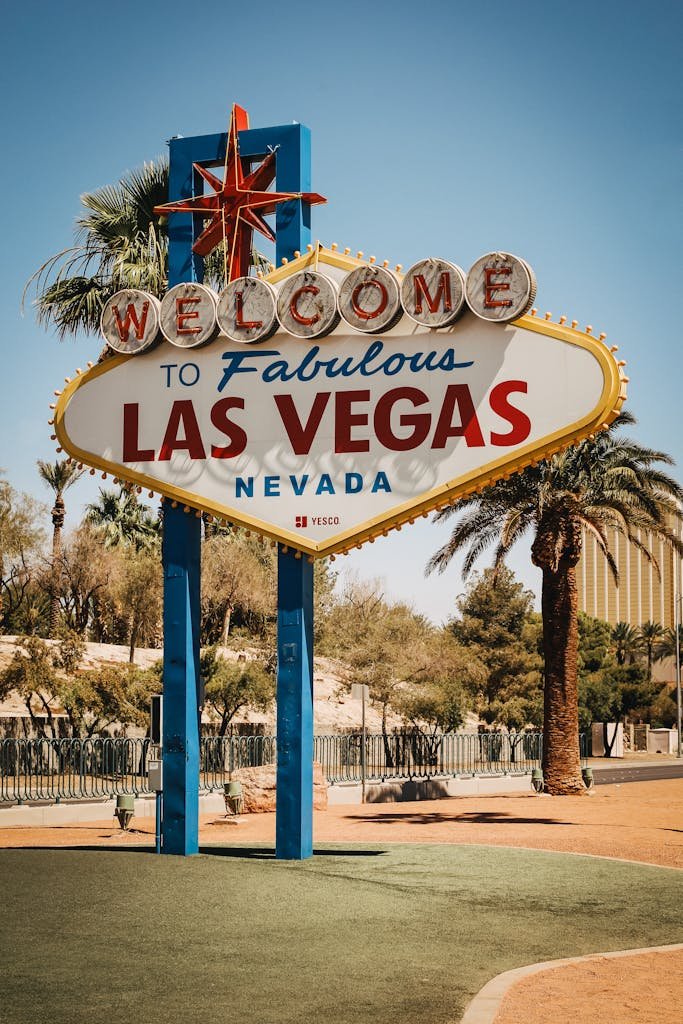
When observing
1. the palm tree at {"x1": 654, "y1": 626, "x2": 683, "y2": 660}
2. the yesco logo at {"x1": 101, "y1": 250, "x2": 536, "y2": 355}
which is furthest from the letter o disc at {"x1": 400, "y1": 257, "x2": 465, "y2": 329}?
the palm tree at {"x1": 654, "y1": 626, "x2": 683, "y2": 660}

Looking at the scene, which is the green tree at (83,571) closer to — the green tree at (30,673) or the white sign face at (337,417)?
the green tree at (30,673)

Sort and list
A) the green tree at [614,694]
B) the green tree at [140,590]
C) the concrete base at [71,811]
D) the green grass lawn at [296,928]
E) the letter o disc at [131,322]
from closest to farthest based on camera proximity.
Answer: the green grass lawn at [296,928]
the letter o disc at [131,322]
the concrete base at [71,811]
the green tree at [140,590]
the green tree at [614,694]

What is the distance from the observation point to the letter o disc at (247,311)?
55.9ft

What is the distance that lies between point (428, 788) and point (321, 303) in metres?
20.2

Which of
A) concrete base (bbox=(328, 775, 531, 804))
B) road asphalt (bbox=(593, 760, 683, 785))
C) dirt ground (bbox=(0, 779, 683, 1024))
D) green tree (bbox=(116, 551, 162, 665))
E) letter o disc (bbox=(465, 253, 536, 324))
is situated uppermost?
letter o disc (bbox=(465, 253, 536, 324))

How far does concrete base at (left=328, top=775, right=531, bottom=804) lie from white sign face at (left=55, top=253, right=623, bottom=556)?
15698 millimetres

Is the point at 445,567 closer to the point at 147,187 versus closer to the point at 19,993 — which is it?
the point at 147,187

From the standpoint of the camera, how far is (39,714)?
4334cm

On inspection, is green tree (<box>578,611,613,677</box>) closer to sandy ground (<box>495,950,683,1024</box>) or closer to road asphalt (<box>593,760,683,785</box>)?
road asphalt (<box>593,760,683,785</box>)

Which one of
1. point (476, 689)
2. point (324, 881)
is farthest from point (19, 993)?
point (476, 689)

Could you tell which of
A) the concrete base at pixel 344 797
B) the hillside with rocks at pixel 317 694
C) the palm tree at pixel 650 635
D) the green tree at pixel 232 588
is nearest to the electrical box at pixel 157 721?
the concrete base at pixel 344 797

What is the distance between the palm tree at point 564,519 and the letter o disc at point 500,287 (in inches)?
572

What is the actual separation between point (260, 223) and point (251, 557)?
3234cm

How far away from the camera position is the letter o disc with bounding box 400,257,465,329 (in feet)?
53.3
